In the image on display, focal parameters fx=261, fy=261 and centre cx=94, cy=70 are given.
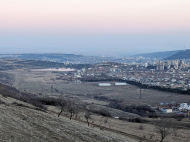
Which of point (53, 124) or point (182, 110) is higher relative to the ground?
point (53, 124)

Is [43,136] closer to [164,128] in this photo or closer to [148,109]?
[164,128]

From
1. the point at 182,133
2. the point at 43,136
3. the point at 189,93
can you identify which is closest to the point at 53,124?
the point at 43,136

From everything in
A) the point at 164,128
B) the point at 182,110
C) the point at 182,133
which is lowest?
the point at 182,110

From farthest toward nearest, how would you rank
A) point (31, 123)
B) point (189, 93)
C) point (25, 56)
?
point (25, 56) → point (189, 93) → point (31, 123)

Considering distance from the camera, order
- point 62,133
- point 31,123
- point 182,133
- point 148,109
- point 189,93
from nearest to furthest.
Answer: point 62,133, point 31,123, point 182,133, point 148,109, point 189,93

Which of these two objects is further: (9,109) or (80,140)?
(9,109)

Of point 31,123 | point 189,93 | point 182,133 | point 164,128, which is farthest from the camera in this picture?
point 189,93

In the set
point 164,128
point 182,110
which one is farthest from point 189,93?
point 164,128

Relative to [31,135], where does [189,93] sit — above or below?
below

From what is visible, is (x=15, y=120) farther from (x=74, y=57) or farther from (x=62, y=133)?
(x=74, y=57)
